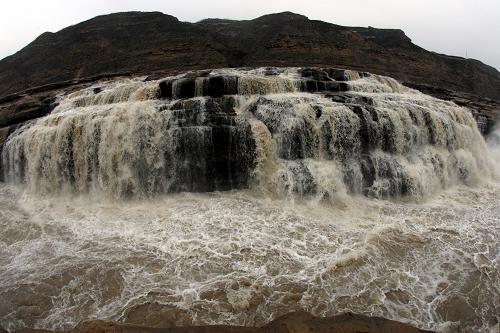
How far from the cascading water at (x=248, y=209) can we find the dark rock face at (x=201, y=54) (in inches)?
683

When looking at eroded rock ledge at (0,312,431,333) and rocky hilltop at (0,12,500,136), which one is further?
rocky hilltop at (0,12,500,136)

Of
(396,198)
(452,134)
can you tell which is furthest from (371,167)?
(452,134)

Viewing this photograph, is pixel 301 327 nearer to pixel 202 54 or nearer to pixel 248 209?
pixel 248 209

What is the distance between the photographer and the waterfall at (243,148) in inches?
469

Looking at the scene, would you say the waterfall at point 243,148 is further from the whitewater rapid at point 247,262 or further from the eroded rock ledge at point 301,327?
the eroded rock ledge at point 301,327

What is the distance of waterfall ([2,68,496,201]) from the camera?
39.1ft

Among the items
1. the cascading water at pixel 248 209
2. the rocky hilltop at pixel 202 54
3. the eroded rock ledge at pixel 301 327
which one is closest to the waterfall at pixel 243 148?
the cascading water at pixel 248 209

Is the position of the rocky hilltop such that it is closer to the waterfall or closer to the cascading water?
the cascading water

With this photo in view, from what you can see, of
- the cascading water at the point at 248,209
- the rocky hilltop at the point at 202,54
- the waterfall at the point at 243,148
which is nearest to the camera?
the cascading water at the point at 248,209

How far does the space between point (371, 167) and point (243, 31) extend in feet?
113

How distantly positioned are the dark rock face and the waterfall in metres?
19.9

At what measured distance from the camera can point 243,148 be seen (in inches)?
476

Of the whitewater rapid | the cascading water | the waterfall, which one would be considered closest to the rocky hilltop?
the cascading water

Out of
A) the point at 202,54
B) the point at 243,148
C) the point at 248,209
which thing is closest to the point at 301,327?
the point at 248,209
